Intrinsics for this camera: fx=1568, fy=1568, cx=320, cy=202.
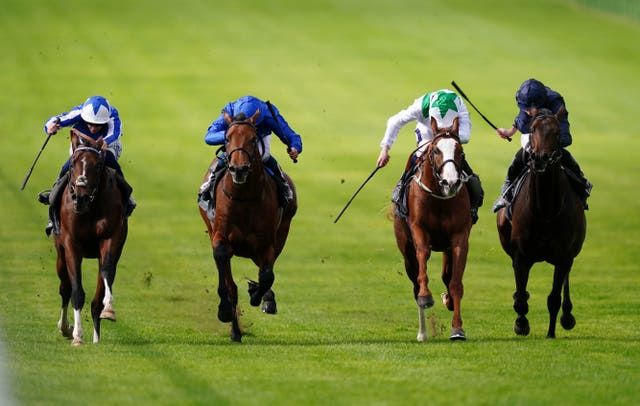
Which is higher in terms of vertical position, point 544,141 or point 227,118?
point 227,118

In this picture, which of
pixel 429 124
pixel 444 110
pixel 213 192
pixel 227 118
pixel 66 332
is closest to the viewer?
pixel 227 118

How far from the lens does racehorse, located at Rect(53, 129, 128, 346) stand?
14.9 meters

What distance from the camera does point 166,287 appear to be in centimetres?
2253

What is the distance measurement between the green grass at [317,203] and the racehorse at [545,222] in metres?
0.64

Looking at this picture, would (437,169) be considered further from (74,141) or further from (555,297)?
(74,141)

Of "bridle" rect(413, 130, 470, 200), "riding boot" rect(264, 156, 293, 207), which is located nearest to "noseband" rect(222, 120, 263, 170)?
"riding boot" rect(264, 156, 293, 207)

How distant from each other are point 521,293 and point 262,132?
10.2 feet

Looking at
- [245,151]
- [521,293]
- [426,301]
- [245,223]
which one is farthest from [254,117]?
[521,293]

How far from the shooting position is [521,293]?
1594 centimetres

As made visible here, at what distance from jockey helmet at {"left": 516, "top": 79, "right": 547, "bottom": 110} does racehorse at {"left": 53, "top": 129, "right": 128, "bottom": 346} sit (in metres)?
4.06

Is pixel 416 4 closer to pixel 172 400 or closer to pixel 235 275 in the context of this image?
pixel 235 275

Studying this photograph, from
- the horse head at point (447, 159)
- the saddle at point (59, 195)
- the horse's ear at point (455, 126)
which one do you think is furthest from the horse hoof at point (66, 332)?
the horse's ear at point (455, 126)

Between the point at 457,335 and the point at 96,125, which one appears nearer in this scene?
the point at 457,335

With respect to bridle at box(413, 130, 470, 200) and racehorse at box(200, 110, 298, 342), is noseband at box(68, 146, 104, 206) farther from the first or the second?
bridle at box(413, 130, 470, 200)
